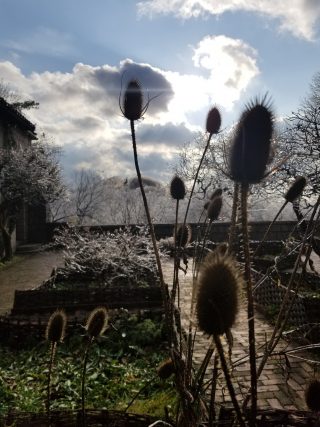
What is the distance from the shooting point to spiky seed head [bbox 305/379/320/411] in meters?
1.62

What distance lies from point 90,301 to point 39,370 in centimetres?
293

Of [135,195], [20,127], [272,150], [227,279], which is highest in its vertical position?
[20,127]

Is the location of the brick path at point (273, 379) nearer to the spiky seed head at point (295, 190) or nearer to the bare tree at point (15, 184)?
the spiky seed head at point (295, 190)

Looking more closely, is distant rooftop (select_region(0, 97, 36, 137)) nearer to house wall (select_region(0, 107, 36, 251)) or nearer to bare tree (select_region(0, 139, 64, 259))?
house wall (select_region(0, 107, 36, 251))

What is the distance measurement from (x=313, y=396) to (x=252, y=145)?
102cm

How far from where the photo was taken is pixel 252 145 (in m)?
1.33

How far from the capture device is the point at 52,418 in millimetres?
1979

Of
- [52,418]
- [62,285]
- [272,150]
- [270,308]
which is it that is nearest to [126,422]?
[52,418]

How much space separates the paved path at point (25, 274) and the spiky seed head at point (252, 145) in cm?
869

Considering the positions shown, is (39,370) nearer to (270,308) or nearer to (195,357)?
(195,357)

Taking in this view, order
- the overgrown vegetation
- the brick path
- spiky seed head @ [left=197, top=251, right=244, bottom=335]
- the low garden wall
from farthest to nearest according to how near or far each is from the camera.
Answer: the overgrown vegetation, the low garden wall, the brick path, spiky seed head @ [left=197, top=251, right=244, bottom=335]

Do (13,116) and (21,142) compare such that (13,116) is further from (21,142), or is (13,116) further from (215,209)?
(215,209)

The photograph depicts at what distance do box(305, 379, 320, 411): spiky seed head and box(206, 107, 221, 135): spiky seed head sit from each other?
125cm

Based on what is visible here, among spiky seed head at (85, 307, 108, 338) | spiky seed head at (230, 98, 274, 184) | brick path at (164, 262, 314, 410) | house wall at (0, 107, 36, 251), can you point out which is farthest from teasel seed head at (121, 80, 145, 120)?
house wall at (0, 107, 36, 251)
